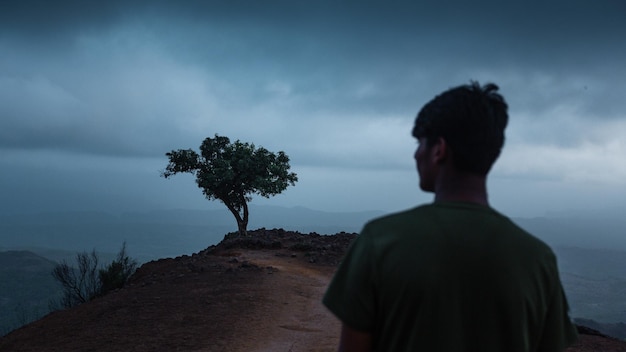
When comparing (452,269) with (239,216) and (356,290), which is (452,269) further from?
(239,216)

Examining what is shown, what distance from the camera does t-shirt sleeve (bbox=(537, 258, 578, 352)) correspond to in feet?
7.25

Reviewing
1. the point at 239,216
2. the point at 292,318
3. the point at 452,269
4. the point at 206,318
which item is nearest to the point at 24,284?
the point at 239,216

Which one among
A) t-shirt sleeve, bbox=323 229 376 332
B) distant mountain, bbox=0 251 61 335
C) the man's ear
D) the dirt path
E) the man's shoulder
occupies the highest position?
the man's ear

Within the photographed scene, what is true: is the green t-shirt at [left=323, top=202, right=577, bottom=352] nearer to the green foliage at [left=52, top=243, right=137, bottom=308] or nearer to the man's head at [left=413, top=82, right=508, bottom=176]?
the man's head at [left=413, top=82, right=508, bottom=176]

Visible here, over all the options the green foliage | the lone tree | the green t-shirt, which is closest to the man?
the green t-shirt

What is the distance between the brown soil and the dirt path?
2 centimetres

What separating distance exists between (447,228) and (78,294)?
23793 mm

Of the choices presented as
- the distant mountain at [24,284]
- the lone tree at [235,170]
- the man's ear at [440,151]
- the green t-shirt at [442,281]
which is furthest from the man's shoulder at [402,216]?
the distant mountain at [24,284]

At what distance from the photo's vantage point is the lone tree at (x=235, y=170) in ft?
108

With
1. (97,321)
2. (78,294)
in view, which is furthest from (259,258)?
(97,321)

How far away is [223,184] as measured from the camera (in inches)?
1319

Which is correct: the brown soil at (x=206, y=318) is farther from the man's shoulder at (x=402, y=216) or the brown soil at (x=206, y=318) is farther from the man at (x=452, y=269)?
the man's shoulder at (x=402, y=216)

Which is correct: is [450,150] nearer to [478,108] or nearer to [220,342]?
[478,108]

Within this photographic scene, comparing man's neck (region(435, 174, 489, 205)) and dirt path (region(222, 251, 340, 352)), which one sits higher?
man's neck (region(435, 174, 489, 205))
